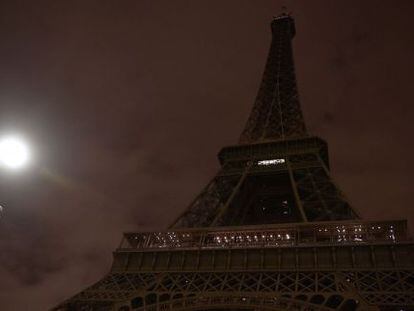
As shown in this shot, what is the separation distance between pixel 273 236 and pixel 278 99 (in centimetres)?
2000

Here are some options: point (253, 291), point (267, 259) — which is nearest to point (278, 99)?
point (267, 259)

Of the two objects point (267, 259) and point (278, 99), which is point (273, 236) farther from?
point (278, 99)

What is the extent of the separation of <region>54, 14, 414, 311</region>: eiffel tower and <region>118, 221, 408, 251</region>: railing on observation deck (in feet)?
0.16

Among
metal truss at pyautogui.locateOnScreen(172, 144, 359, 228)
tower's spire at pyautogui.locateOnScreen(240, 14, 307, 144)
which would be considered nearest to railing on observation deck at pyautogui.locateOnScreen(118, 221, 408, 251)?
metal truss at pyautogui.locateOnScreen(172, 144, 359, 228)

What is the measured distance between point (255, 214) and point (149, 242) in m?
11.7

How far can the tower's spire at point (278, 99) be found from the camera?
3444 centimetres

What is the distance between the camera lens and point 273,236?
822 inches

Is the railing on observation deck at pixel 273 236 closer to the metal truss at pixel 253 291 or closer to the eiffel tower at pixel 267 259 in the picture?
the eiffel tower at pixel 267 259

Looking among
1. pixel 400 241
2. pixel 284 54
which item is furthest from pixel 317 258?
pixel 284 54

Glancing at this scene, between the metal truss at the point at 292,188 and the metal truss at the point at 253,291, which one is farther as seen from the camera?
the metal truss at the point at 292,188

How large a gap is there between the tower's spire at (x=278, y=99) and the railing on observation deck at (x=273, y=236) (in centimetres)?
1246

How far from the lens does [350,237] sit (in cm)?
1928

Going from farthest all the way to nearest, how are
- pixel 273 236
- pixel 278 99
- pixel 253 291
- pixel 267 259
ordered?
pixel 278 99 → pixel 273 236 → pixel 267 259 → pixel 253 291

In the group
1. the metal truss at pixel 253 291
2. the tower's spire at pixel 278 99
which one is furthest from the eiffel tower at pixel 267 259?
the tower's spire at pixel 278 99
